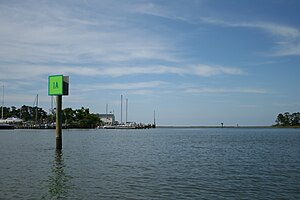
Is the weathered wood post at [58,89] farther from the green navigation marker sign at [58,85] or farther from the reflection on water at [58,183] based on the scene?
the reflection on water at [58,183]

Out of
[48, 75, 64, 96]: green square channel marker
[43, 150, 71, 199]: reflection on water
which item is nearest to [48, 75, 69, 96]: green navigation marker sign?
[48, 75, 64, 96]: green square channel marker

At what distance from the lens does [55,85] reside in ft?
158

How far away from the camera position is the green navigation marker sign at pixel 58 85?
47.8m

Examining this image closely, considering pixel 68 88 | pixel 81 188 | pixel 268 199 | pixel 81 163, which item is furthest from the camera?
pixel 68 88

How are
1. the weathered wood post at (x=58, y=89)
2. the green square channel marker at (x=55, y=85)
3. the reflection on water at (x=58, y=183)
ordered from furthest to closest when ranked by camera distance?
the green square channel marker at (x=55, y=85) < the weathered wood post at (x=58, y=89) < the reflection on water at (x=58, y=183)

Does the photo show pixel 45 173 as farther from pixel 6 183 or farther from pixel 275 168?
pixel 275 168

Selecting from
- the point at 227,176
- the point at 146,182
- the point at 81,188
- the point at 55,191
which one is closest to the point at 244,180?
the point at 227,176

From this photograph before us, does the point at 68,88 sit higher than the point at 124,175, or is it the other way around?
the point at 68,88

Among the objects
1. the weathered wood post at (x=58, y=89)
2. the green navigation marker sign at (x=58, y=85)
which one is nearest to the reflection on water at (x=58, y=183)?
the weathered wood post at (x=58, y=89)

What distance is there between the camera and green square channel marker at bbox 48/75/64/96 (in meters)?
47.7

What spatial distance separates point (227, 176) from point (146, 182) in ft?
22.4

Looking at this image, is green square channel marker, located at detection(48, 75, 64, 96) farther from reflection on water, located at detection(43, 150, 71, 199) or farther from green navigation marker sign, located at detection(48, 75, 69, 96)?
reflection on water, located at detection(43, 150, 71, 199)

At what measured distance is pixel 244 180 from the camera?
25766mm

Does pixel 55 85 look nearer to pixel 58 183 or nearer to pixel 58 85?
pixel 58 85
